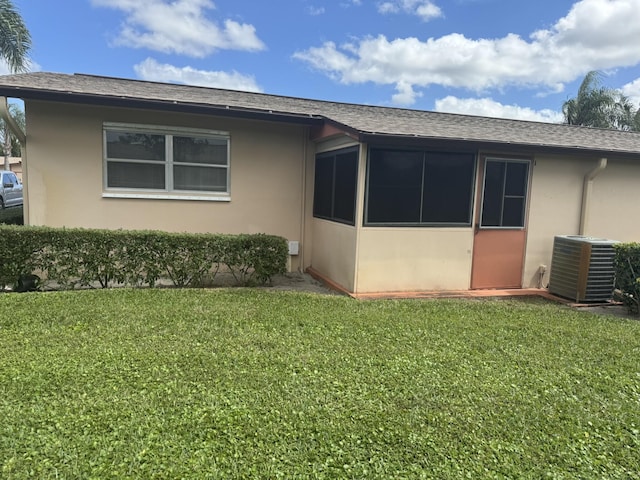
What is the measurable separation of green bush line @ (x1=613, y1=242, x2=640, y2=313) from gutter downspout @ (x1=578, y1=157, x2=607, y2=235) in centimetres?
173

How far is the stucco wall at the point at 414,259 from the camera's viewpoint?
733 cm

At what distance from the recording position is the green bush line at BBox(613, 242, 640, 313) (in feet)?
22.1

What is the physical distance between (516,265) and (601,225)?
216 cm

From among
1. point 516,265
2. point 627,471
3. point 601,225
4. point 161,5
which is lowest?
point 627,471

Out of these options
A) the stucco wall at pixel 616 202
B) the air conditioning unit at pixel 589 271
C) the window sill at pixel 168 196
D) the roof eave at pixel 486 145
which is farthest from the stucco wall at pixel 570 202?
the window sill at pixel 168 196

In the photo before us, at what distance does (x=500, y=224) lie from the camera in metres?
8.05

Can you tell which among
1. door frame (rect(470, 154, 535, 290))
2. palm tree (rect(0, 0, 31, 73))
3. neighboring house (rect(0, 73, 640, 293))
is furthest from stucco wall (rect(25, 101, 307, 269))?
palm tree (rect(0, 0, 31, 73))

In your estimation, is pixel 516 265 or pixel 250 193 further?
pixel 250 193

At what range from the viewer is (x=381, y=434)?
3.06m

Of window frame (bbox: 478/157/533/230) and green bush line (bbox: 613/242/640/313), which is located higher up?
window frame (bbox: 478/157/533/230)

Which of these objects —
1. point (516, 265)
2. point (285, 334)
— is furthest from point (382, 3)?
point (285, 334)

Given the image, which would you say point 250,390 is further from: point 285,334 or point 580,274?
point 580,274

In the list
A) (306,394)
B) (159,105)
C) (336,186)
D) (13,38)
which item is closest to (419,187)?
(336,186)

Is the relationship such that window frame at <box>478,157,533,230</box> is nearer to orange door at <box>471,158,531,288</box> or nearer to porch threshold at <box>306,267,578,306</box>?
orange door at <box>471,158,531,288</box>
